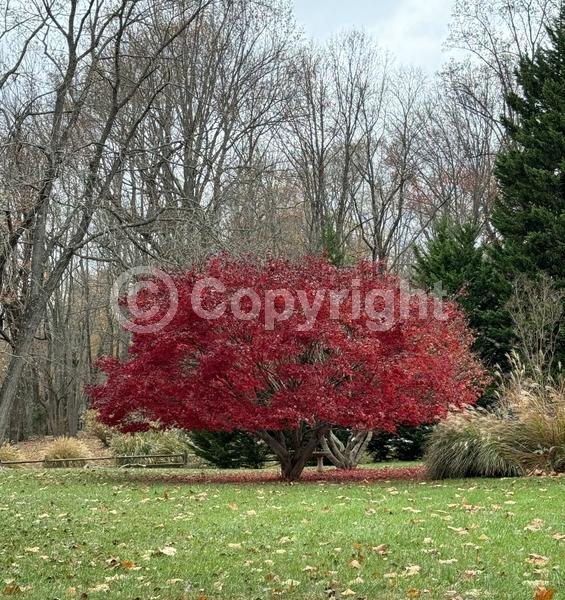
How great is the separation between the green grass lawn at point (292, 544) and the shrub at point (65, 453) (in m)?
9.65

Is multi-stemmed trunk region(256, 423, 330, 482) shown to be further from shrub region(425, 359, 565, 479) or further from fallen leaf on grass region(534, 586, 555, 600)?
fallen leaf on grass region(534, 586, 555, 600)

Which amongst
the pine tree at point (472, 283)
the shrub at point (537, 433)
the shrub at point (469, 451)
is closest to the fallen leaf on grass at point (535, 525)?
the shrub at point (469, 451)

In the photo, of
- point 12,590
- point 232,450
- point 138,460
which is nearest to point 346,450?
point 232,450

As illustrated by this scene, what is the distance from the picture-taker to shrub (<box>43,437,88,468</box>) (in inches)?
758

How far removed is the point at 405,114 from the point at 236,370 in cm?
1881

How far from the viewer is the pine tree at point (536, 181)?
19703 millimetres

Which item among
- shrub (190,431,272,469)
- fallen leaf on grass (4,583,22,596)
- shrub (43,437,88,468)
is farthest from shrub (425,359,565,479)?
shrub (43,437,88,468)

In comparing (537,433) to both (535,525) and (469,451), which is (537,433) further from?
(535,525)

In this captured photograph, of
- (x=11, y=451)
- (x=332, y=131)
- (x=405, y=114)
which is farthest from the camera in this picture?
(x=405, y=114)

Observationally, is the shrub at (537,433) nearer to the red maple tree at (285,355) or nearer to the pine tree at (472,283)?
the red maple tree at (285,355)

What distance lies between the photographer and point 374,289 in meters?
11.9

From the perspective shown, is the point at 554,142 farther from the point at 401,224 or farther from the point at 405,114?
the point at 401,224

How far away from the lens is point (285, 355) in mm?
11656

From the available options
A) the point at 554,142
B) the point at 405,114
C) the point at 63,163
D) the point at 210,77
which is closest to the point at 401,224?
the point at 405,114
